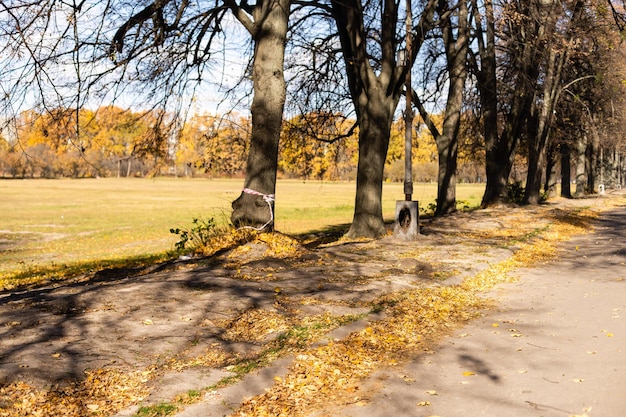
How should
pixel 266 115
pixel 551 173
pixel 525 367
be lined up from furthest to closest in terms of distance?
1. pixel 551 173
2. pixel 266 115
3. pixel 525 367

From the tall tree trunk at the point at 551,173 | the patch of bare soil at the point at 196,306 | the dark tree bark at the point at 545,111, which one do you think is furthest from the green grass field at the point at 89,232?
the tall tree trunk at the point at 551,173

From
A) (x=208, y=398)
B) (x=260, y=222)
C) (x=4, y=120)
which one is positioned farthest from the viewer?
(x=260, y=222)

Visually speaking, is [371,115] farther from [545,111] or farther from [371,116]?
[545,111]

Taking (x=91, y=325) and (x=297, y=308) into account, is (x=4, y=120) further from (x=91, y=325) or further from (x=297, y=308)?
(x=297, y=308)

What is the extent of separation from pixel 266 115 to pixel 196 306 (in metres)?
5.02

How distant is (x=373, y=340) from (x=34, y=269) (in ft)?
41.1

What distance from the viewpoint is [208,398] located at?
4492 millimetres

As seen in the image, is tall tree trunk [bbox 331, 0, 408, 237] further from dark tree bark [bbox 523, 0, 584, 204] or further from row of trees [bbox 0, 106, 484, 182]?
dark tree bark [bbox 523, 0, 584, 204]

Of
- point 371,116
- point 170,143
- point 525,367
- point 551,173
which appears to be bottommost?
point 525,367

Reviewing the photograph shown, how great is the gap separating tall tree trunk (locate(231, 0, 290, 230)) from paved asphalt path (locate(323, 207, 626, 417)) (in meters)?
4.53


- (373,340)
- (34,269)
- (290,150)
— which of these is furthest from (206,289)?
(290,150)

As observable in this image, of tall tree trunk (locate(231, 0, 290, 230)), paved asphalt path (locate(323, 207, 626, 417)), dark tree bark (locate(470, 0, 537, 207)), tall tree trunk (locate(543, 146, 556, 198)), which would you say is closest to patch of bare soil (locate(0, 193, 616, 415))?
tall tree trunk (locate(231, 0, 290, 230))

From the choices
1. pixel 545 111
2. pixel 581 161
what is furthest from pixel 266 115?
pixel 581 161

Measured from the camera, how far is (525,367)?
17.4 feet
